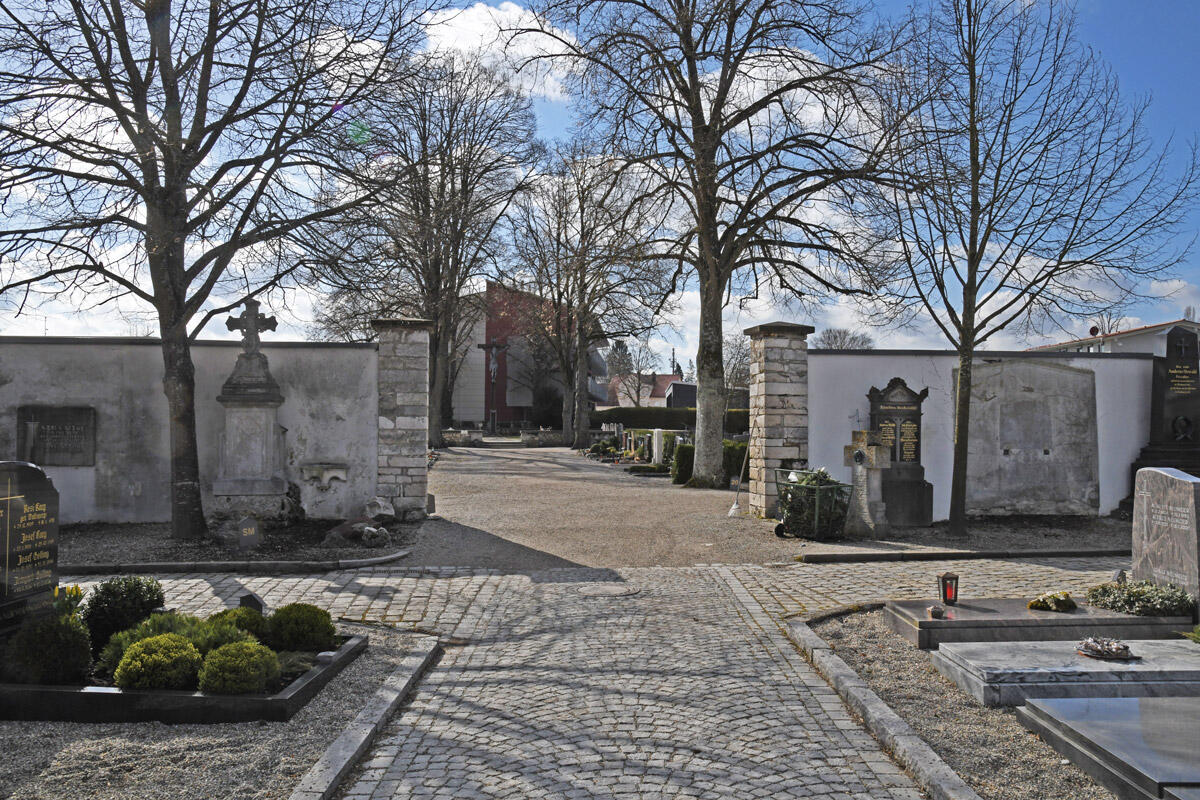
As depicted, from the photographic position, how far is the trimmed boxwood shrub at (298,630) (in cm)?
628

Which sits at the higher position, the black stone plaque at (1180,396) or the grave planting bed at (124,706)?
the black stone plaque at (1180,396)

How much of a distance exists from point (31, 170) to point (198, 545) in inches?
192

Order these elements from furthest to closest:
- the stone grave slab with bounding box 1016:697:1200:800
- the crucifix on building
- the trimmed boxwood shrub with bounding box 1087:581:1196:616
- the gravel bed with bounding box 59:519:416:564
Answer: the crucifix on building, the gravel bed with bounding box 59:519:416:564, the trimmed boxwood shrub with bounding box 1087:581:1196:616, the stone grave slab with bounding box 1016:697:1200:800

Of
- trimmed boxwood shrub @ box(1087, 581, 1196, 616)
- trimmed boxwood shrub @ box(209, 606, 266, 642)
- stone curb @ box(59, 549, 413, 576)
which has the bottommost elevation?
stone curb @ box(59, 549, 413, 576)

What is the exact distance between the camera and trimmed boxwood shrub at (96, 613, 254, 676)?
558 cm

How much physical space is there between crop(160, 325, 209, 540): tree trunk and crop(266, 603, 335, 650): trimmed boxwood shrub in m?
5.83

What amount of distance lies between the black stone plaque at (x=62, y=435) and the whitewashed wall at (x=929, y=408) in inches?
440

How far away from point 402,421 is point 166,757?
354 inches

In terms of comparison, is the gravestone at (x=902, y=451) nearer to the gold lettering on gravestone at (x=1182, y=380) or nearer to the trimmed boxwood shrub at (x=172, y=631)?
the gold lettering on gravestone at (x=1182, y=380)

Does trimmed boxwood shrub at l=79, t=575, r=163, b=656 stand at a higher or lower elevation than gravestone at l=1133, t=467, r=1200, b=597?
lower

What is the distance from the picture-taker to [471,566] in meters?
10.6

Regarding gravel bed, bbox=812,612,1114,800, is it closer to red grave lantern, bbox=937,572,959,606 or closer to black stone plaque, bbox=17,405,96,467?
red grave lantern, bbox=937,572,959,606

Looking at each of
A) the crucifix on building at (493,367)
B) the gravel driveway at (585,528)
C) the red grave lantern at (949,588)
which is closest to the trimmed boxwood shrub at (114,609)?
the gravel driveway at (585,528)

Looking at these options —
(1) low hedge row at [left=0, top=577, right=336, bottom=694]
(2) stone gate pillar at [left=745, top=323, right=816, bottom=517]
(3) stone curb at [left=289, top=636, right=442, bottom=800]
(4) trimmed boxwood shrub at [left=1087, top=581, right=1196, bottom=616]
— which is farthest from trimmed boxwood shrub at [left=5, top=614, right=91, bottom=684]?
(2) stone gate pillar at [left=745, top=323, right=816, bottom=517]
